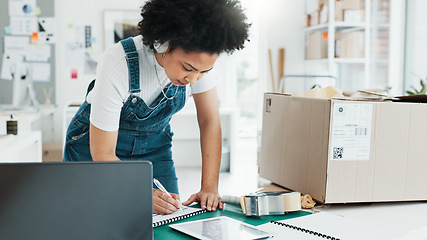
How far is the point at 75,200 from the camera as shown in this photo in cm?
78

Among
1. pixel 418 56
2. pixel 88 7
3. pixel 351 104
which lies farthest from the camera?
pixel 88 7

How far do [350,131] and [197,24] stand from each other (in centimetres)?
50

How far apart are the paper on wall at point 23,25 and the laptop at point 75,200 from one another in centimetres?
411

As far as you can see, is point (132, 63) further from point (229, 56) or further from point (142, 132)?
point (229, 56)

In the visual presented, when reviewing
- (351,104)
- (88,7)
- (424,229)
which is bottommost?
(424,229)

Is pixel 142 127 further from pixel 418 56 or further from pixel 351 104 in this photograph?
pixel 418 56

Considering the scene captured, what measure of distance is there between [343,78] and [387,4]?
0.85m

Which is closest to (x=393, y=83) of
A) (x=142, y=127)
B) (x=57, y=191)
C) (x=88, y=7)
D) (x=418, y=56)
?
(x=418, y=56)

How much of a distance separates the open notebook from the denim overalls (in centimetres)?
53

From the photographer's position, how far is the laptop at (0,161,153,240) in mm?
758

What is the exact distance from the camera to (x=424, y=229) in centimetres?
109

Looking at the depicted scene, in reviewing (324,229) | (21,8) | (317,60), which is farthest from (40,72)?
(324,229)

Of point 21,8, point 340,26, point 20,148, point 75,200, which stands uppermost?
point 21,8

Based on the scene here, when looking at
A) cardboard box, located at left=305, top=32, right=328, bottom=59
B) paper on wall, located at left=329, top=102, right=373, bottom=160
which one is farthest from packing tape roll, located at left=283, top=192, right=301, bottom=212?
cardboard box, located at left=305, top=32, right=328, bottom=59
